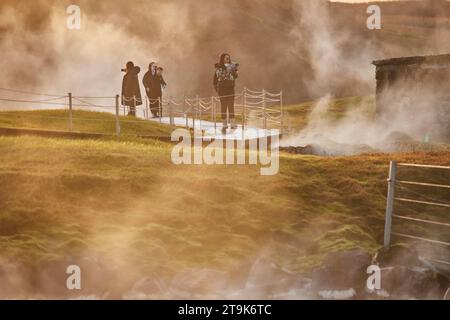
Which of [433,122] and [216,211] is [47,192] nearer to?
[216,211]

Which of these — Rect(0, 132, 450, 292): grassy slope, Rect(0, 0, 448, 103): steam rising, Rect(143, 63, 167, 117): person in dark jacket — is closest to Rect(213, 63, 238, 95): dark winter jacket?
Rect(143, 63, 167, 117): person in dark jacket

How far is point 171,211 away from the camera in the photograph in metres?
A: 12.2

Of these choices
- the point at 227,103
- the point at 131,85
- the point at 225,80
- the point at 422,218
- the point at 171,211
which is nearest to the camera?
the point at 171,211

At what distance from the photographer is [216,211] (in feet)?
40.7

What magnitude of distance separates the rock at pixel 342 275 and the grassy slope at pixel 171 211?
456 mm

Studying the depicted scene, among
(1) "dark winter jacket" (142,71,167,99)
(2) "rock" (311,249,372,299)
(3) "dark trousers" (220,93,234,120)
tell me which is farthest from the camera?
(1) "dark winter jacket" (142,71,167,99)

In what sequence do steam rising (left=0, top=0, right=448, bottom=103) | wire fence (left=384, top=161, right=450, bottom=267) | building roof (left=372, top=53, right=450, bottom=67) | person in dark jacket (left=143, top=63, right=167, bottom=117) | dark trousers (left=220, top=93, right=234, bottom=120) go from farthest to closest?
steam rising (left=0, top=0, right=448, bottom=103) < person in dark jacket (left=143, top=63, right=167, bottom=117) < building roof (left=372, top=53, right=450, bottom=67) < dark trousers (left=220, top=93, right=234, bottom=120) < wire fence (left=384, top=161, right=450, bottom=267)

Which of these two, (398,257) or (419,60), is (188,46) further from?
(398,257)

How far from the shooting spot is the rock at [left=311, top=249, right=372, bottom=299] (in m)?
10.0

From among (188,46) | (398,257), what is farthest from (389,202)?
(188,46)

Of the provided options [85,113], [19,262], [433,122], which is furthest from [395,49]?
[19,262]

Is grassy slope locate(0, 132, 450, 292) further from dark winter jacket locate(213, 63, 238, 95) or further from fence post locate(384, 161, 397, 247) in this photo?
dark winter jacket locate(213, 63, 238, 95)

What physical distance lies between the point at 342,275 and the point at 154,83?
20.2 metres

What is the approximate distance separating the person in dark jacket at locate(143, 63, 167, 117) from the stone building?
31.2 ft
